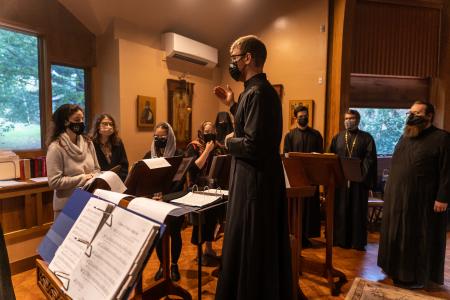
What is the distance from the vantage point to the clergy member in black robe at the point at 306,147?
12.6ft

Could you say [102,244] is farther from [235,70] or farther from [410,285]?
[410,285]

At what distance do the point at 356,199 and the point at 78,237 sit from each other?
3.31m

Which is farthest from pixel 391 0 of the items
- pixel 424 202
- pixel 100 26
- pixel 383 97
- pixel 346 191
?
pixel 100 26

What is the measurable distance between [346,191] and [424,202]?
3.51 ft

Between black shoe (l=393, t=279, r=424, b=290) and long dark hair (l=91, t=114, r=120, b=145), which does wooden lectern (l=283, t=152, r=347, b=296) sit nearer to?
black shoe (l=393, t=279, r=424, b=290)

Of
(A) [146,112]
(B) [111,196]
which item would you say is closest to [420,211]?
(B) [111,196]

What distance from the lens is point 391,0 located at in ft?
14.7

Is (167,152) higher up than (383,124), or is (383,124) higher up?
(383,124)

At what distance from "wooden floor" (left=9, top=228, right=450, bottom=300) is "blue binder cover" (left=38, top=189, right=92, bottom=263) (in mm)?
1599

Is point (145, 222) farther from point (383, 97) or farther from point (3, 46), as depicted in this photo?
point (383, 97)

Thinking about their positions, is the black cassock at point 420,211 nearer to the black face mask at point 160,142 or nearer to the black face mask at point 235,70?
the black face mask at point 235,70

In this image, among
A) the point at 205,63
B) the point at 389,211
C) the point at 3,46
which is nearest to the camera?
the point at 389,211

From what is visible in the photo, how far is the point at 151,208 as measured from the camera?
113 cm

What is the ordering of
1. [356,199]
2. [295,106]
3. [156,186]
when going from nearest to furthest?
[156,186]
[356,199]
[295,106]
